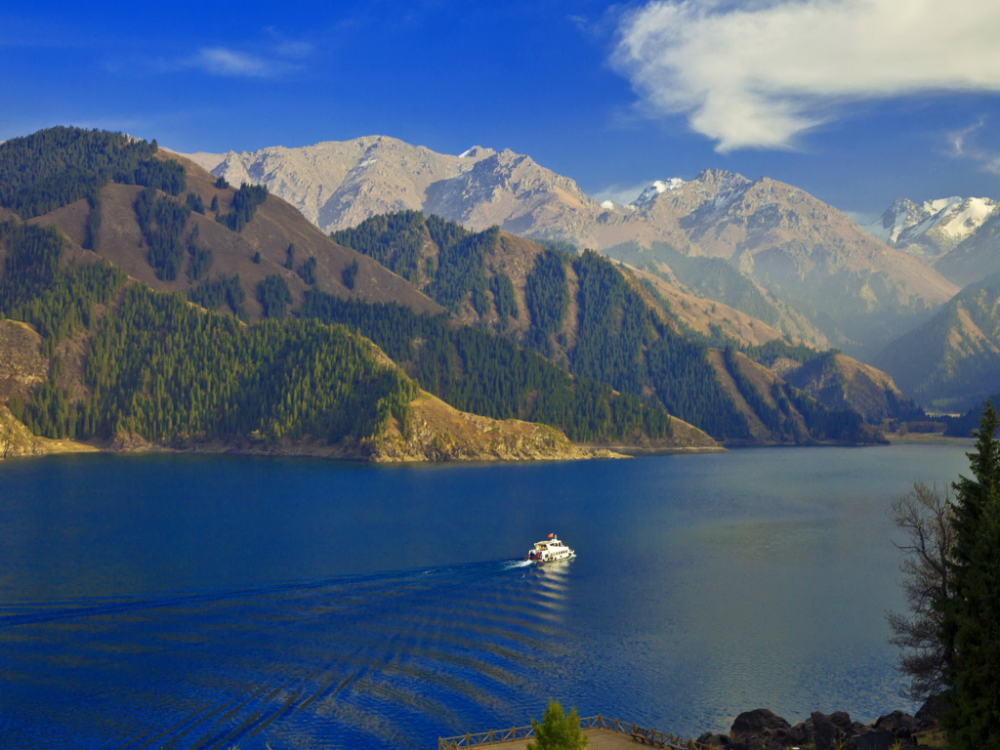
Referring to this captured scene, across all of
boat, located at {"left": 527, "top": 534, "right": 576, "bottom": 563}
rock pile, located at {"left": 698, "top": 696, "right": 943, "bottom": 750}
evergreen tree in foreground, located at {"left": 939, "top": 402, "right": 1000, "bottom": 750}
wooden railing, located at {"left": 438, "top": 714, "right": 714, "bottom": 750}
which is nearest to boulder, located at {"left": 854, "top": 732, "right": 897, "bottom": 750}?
rock pile, located at {"left": 698, "top": 696, "right": 943, "bottom": 750}

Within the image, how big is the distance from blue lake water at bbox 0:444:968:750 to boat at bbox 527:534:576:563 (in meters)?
2.46

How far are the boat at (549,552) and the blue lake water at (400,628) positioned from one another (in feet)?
8.06

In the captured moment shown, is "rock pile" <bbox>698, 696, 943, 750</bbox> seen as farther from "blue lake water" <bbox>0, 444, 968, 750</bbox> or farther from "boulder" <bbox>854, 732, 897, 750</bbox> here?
"blue lake water" <bbox>0, 444, 968, 750</bbox>

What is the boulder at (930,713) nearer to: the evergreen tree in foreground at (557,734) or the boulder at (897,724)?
the boulder at (897,724)

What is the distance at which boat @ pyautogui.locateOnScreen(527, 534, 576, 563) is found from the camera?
5271 inches

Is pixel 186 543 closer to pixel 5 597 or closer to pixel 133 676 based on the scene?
pixel 5 597

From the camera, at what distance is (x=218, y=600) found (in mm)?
106125

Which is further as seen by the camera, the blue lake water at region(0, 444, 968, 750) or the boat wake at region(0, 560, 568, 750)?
the blue lake water at region(0, 444, 968, 750)

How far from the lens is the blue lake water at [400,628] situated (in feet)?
244

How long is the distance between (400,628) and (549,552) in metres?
42.6

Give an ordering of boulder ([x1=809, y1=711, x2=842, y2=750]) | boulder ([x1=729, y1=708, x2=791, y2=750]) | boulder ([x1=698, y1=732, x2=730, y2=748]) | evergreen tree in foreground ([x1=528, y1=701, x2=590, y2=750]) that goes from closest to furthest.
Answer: evergreen tree in foreground ([x1=528, y1=701, x2=590, y2=750]) → boulder ([x1=809, y1=711, x2=842, y2=750]) → boulder ([x1=729, y1=708, x2=791, y2=750]) → boulder ([x1=698, y1=732, x2=730, y2=748])

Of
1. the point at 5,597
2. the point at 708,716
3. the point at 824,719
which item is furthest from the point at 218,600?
the point at 824,719

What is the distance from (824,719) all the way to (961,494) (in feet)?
68.9

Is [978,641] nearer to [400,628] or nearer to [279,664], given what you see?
[400,628]
